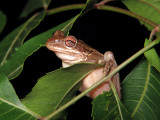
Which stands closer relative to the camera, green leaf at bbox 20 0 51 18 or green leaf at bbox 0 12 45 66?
green leaf at bbox 0 12 45 66

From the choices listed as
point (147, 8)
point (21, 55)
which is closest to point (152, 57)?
point (147, 8)

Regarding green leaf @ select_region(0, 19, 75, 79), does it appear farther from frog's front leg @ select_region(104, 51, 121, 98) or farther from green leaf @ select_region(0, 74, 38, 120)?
frog's front leg @ select_region(104, 51, 121, 98)

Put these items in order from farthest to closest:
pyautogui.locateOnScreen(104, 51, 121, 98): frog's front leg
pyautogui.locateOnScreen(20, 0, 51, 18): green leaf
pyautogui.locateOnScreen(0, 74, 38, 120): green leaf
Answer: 1. pyautogui.locateOnScreen(20, 0, 51, 18): green leaf
2. pyautogui.locateOnScreen(104, 51, 121, 98): frog's front leg
3. pyautogui.locateOnScreen(0, 74, 38, 120): green leaf

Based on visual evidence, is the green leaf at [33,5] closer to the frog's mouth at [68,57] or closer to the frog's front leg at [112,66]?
the frog's mouth at [68,57]

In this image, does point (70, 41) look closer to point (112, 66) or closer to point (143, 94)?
point (112, 66)

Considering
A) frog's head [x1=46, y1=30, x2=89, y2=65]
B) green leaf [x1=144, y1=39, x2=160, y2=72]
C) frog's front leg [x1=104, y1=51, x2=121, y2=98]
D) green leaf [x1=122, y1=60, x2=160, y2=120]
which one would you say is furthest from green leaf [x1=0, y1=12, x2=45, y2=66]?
green leaf [x1=144, y1=39, x2=160, y2=72]

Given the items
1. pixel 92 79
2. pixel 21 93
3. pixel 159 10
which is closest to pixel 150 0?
pixel 159 10

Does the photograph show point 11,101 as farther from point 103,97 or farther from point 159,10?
point 159,10
